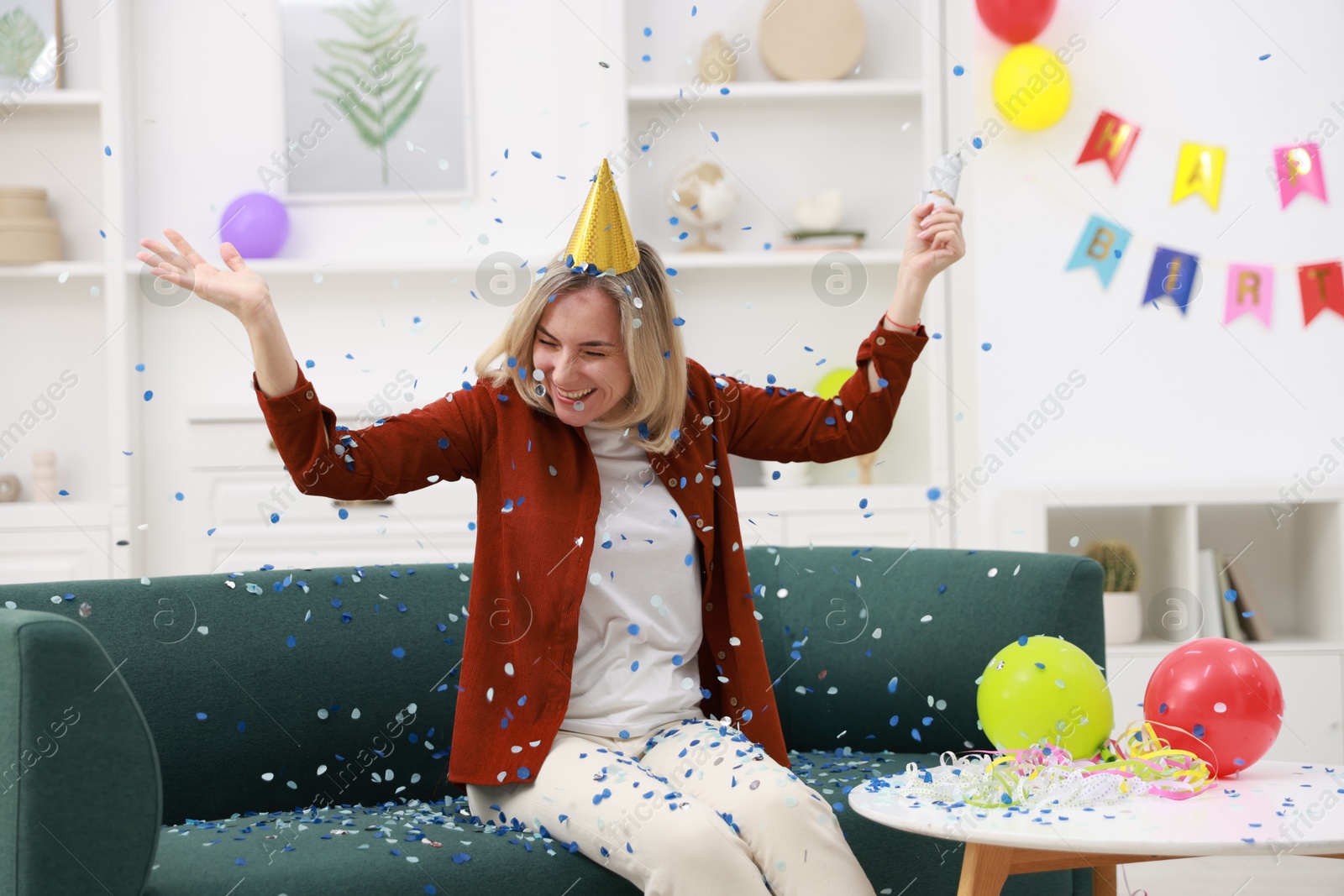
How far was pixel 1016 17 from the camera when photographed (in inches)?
139

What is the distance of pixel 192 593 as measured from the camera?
1.98 m

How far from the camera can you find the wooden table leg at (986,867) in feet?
4.77

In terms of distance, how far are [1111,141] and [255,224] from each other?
2535 mm

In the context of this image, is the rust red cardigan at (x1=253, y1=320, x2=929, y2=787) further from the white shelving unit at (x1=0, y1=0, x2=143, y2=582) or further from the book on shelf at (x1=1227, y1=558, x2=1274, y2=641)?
the white shelving unit at (x1=0, y1=0, x2=143, y2=582)

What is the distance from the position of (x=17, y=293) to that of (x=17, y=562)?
85 centimetres

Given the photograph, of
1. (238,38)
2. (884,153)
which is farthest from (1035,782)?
(238,38)

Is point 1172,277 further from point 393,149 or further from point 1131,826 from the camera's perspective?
point 1131,826

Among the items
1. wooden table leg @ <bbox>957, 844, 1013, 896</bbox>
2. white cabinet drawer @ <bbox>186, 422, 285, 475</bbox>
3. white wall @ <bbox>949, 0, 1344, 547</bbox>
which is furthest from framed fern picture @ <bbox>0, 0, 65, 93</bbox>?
wooden table leg @ <bbox>957, 844, 1013, 896</bbox>

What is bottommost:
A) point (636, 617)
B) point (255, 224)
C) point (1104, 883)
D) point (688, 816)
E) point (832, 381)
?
point (1104, 883)

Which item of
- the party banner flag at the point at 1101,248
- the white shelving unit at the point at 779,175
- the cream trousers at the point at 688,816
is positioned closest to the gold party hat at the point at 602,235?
the cream trousers at the point at 688,816

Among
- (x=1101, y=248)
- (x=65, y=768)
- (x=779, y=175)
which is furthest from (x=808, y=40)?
(x=65, y=768)

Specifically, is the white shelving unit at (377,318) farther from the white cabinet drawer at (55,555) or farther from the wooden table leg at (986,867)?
the wooden table leg at (986,867)

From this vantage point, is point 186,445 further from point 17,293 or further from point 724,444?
point 724,444

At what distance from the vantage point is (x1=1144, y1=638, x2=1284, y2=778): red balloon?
1.65 m
